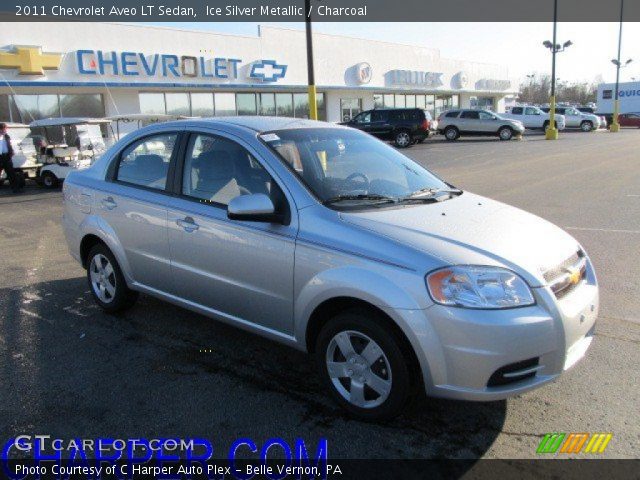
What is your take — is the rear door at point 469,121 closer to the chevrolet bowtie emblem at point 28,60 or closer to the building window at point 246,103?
the building window at point 246,103

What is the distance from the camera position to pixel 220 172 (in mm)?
4148

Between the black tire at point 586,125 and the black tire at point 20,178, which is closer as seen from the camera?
the black tire at point 20,178

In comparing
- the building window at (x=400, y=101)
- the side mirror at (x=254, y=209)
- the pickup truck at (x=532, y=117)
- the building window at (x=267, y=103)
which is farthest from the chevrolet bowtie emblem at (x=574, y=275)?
the building window at (x=400, y=101)

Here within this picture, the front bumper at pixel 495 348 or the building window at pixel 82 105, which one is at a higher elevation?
the building window at pixel 82 105

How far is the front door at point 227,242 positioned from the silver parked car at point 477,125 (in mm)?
29691

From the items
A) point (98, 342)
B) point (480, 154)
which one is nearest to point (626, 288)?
point (98, 342)

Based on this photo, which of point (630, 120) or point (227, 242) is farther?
point (630, 120)

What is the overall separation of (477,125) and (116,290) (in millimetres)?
29866

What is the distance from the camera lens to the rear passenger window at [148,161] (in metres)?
4.52

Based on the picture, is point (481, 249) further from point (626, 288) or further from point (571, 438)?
point (626, 288)

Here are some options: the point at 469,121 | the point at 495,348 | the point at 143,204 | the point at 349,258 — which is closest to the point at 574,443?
the point at 495,348

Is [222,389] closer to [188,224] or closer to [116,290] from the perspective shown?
[188,224]

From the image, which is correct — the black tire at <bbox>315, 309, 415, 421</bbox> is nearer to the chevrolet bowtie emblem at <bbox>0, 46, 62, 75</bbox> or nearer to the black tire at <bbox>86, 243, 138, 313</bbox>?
the black tire at <bbox>86, 243, 138, 313</bbox>

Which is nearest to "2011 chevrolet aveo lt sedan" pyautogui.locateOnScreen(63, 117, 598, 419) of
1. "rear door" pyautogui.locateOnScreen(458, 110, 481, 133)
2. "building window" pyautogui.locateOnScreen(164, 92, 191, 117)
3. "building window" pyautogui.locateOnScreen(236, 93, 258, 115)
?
"building window" pyautogui.locateOnScreen(164, 92, 191, 117)
